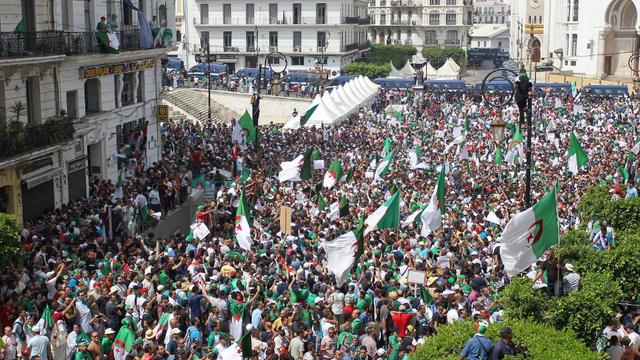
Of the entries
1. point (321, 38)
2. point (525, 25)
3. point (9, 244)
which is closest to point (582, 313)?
point (9, 244)

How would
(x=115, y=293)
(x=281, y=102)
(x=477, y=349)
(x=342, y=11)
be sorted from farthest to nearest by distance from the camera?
(x=342, y=11) < (x=281, y=102) < (x=115, y=293) < (x=477, y=349)

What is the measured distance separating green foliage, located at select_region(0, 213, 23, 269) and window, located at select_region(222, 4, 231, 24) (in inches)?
2486

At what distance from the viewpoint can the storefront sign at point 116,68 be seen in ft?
106

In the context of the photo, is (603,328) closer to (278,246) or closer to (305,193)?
(278,246)

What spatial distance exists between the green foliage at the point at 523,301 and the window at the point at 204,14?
6862cm

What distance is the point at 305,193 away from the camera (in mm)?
31516

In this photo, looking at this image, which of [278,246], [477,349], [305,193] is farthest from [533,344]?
[305,193]

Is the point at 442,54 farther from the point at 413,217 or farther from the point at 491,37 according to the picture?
the point at 413,217

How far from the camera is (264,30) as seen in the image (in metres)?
81.8

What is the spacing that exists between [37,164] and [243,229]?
7.86 m

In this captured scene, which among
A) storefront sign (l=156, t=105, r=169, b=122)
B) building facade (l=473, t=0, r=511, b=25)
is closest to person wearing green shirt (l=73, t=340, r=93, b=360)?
storefront sign (l=156, t=105, r=169, b=122)

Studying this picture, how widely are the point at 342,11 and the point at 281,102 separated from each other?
21.0m

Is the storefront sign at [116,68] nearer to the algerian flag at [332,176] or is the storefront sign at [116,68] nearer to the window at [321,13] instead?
the algerian flag at [332,176]

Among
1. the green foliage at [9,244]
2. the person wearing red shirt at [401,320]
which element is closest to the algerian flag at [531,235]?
the person wearing red shirt at [401,320]
